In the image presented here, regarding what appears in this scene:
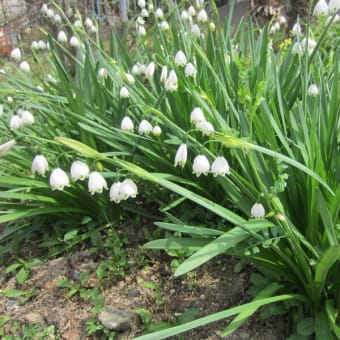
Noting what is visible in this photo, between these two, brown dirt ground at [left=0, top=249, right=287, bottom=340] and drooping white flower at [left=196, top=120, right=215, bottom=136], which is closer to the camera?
drooping white flower at [left=196, top=120, right=215, bottom=136]

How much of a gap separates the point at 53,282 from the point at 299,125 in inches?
60.5

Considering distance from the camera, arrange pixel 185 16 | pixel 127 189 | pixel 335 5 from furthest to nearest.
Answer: pixel 185 16 → pixel 335 5 → pixel 127 189

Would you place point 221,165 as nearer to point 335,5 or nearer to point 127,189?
point 127,189

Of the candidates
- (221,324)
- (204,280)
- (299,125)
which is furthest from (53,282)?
(299,125)

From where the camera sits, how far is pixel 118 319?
1.77 m

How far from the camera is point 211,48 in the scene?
2330 millimetres

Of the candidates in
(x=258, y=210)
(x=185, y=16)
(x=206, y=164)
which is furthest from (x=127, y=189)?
(x=185, y=16)

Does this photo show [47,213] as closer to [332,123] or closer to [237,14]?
[332,123]

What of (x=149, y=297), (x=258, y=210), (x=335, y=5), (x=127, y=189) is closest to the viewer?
(x=258, y=210)

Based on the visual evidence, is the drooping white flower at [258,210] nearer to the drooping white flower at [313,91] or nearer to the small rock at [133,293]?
the drooping white flower at [313,91]

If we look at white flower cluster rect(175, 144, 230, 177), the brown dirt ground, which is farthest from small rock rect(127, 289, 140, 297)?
white flower cluster rect(175, 144, 230, 177)

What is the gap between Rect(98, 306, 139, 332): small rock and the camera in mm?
1746

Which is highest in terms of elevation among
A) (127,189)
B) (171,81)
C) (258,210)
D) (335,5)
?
(335,5)

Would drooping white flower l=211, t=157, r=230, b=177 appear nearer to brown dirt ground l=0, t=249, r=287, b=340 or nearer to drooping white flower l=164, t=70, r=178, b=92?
drooping white flower l=164, t=70, r=178, b=92
